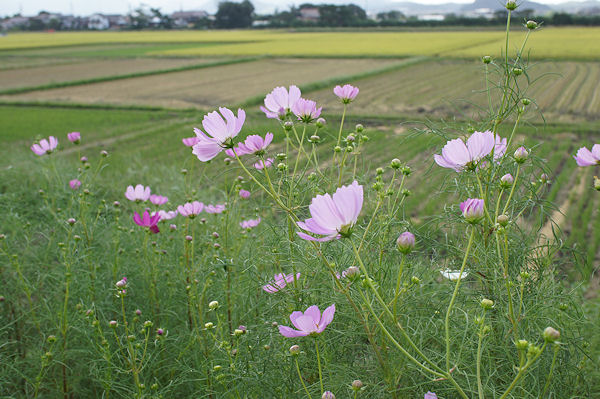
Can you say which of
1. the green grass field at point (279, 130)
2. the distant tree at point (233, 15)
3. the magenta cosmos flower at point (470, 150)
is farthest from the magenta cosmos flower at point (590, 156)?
the distant tree at point (233, 15)

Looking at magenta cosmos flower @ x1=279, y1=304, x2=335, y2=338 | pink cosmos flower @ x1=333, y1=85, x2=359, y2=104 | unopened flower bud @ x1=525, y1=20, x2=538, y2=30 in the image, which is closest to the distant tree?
pink cosmos flower @ x1=333, y1=85, x2=359, y2=104

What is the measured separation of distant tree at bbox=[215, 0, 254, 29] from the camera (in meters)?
69.4

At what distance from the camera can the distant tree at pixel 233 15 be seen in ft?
228

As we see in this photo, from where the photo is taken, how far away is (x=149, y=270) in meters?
2.51

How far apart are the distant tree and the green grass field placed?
132 ft

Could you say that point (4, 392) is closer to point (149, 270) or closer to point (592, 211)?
point (149, 270)

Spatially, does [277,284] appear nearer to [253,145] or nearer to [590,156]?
[253,145]

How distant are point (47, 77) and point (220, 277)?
74.7ft

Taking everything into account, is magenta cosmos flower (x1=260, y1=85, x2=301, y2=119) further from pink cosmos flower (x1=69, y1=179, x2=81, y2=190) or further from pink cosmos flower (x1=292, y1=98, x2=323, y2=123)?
pink cosmos flower (x1=69, y1=179, x2=81, y2=190)

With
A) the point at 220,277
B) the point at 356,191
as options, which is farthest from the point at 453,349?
the point at 220,277

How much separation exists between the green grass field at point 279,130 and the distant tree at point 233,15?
40.2 meters

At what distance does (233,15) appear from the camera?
69.7 m

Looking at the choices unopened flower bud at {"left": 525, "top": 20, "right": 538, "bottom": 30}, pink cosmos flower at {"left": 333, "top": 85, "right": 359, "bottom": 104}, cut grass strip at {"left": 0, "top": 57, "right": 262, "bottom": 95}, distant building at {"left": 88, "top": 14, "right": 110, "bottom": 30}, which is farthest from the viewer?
distant building at {"left": 88, "top": 14, "right": 110, "bottom": 30}

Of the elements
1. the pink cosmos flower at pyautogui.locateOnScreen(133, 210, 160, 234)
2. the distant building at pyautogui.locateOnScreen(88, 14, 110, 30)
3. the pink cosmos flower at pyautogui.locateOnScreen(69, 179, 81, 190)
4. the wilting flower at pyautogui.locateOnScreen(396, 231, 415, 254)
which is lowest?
the pink cosmos flower at pyautogui.locateOnScreen(69, 179, 81, 190)
